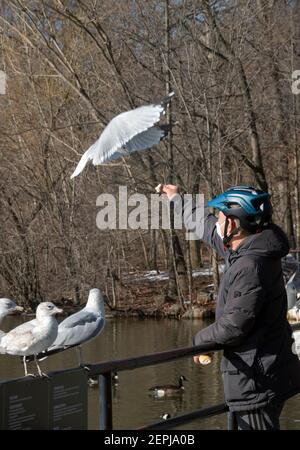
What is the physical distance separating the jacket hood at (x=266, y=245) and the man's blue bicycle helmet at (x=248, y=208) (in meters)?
0.07

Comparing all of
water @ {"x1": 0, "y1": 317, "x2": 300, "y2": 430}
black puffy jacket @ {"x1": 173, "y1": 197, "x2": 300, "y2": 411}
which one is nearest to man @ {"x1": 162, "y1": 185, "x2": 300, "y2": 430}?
black puffy jacket @ {"x1": 173, "y1": 197, "x2": 300, "y2": 411}

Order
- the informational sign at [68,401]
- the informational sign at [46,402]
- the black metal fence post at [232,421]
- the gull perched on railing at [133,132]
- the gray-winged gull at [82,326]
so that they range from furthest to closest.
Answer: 1. the gull perched on railing at [133,132]
2. the gray-winged gull at [82,326]
3. the black metal fence post at [232,421]
4. the informational sign at [68,401]
5. the informational sign at [46,402]

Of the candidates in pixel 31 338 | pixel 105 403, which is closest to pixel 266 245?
pixel 105 403

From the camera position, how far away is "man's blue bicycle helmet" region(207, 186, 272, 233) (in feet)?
11.9

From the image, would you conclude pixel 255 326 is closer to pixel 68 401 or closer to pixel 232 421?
pixel 232 421

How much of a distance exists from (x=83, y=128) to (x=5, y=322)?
5.21 m

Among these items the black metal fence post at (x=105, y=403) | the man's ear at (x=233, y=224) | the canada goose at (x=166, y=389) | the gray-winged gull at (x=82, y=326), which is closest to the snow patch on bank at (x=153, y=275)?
the canada goose at (x=166, y=389)

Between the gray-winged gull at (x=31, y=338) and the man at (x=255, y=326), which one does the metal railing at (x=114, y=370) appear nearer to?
the man at (x=255, y=326)

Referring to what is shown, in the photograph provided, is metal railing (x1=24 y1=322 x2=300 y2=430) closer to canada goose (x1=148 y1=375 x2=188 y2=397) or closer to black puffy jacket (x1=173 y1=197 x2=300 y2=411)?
black puffy jacket (x1=173 y1=197 x2=300 y2=411)

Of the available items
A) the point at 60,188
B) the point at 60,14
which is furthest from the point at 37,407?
the point at 60,188

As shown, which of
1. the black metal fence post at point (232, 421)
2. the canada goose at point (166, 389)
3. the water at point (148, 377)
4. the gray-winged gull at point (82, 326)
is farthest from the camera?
the canada goose at point (166, 389)

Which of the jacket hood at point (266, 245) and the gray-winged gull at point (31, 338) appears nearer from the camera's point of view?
the jacket hood at point (266, 245)

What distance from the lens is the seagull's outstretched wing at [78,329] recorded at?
5523mm

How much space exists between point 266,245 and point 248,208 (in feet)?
0.69
